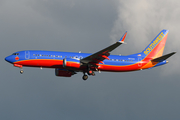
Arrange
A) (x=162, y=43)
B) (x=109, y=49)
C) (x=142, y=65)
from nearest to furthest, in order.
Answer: (x=109, y=49)
(x=142, y=65)
(x=162, y=43)

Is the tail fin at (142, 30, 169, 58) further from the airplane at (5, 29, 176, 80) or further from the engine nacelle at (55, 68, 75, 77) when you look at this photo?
the engine nacelle at (55, 68, 75, 77)

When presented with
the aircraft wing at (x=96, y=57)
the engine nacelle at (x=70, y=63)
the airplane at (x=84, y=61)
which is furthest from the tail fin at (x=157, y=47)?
the engine nacelle at (x=70, y=63)

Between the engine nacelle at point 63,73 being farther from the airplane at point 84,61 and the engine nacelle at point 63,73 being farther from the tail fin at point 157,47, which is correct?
the tail fin at point 157,47

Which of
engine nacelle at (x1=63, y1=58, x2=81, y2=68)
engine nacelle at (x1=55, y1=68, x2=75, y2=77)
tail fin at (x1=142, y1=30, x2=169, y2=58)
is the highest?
tail fin at (x1=142, y1=30, x2=169, y2=58)

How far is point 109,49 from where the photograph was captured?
50.2 meters

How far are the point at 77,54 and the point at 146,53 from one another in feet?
44.0

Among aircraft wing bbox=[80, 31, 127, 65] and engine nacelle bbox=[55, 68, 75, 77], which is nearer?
aircraft wing bbox=[80, 31, 127, 65]

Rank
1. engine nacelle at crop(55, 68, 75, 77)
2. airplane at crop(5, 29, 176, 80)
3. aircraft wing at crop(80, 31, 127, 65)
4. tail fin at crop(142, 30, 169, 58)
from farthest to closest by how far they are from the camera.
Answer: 1. tail fin at crop(142, 30, 169, 58)
2. engine nacelle at crop(55, 68, 75, 77)
3. airplane at crop(5, 29, 176, 80)
4. aircraft wing at crop(80, 31, 127, 65)

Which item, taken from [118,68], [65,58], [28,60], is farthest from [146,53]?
[28,60]

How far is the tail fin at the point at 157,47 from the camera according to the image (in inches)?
2367

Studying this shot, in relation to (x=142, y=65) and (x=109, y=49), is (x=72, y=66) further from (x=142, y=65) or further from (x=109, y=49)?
(x=142, y=65)

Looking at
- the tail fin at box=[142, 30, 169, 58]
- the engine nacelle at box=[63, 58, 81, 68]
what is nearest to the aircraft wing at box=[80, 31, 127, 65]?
the engine nacelle at box=[63, 58, 81, 68]

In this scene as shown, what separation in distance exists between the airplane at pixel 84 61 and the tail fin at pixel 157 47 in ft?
1.99

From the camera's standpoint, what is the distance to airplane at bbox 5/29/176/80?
52878 mm
